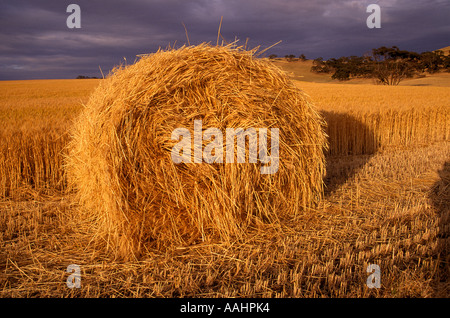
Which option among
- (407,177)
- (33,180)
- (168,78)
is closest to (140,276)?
(168,78)

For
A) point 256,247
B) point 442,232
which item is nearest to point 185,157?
point 256,247

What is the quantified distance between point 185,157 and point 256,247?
1.07 metres

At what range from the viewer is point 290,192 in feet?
12.8

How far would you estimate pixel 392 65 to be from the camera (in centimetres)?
4422

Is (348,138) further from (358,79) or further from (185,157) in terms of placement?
(358,79)

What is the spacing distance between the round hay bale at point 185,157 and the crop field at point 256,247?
213 millimetres

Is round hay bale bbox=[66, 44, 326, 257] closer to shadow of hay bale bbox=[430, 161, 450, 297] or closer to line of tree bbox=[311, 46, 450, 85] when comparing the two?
shadow of hay bale bbox=[430, 161, 450, 297]

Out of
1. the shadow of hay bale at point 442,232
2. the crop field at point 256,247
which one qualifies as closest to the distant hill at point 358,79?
the shadow of hay bale at point 442,232

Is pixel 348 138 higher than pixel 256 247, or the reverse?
pixel 348 138

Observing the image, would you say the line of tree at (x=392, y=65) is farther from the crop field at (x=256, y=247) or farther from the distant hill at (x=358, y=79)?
the crop field at (x=256, y=247)

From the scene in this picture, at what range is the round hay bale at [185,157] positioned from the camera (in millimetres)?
3154

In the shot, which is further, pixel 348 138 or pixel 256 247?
pixel 348 138

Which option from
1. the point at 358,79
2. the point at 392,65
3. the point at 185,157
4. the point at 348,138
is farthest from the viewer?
the point at 358,79

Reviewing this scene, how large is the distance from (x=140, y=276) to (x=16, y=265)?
3.48ft
